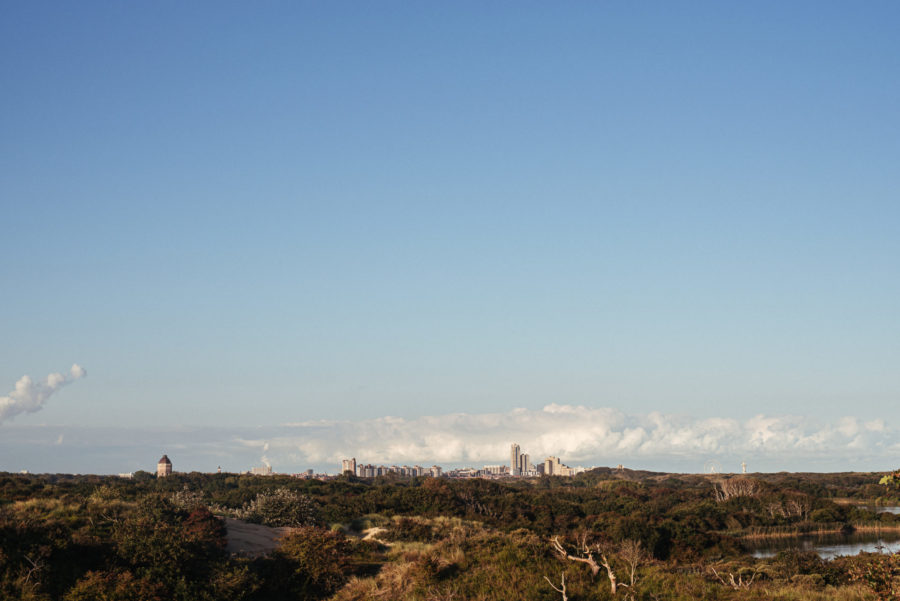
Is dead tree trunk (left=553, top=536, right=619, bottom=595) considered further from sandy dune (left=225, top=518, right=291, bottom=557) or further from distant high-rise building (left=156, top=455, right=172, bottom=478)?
distant high-rise building (left=156, top=455, right=172, bottom=478)

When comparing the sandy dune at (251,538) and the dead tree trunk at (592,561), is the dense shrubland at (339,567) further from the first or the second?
the sandy dune at (251,538)

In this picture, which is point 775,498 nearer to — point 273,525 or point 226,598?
point 273,525

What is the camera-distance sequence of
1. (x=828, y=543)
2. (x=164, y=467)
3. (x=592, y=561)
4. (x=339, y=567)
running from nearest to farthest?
(x=592, y=561) → (x=339, y=567) → (x=828, y=543) → (x=164, y=467)

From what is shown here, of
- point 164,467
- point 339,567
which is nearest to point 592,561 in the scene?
point 339,567

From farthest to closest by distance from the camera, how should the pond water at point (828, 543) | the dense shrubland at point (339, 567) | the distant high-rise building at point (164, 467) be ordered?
the distant high-rise building at point (164, 467) < the pond water at point (828, 543) < the dense shrubland at point (339, 567)

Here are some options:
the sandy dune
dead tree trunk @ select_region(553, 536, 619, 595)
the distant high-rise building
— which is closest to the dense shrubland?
dead tree trunk @ select_region(553, 536, 619, 595)

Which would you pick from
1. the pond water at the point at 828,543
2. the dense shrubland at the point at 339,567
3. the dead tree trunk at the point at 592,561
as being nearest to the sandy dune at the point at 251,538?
the dense shrubland at the point at 339,567

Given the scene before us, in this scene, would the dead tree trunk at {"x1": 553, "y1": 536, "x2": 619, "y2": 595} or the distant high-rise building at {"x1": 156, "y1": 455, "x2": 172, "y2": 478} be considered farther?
the distant high-rise building at {"x1": 156, "y1": 455, "x2": 172, "y2": 478}

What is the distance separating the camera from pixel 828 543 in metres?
63.9

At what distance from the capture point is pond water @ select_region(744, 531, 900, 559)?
188 ft

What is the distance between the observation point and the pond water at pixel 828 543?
57.2 meters

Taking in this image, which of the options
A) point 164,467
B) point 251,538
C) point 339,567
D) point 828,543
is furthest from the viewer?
point 164,467

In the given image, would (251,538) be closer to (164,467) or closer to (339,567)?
(339,567)

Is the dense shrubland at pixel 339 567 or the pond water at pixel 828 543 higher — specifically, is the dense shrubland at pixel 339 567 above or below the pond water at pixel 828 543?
above
